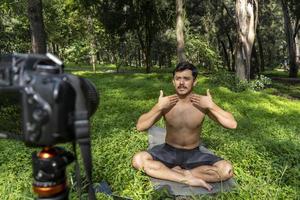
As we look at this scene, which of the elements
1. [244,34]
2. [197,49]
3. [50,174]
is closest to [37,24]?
[244,34]

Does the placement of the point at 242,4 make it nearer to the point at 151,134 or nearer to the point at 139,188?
the point at 151,134

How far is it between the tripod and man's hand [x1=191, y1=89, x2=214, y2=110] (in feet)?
11.2

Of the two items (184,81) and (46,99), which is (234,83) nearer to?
(184,81)

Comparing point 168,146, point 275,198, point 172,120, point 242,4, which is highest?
point 242,4

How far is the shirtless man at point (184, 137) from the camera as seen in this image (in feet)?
17.1

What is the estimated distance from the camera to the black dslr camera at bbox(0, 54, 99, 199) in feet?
5.95

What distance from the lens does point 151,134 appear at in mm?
6984

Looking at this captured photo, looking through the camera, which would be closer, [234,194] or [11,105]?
[11,105]

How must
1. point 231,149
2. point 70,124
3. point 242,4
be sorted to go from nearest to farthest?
1. point 70,124
2. point 231,149
3. point 242,4

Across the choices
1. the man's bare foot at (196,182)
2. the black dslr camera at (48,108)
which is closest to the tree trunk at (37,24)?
the man's bare foot at (196,182)

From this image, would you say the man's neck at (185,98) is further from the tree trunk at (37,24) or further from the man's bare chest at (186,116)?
the tree trunk at (37,24)

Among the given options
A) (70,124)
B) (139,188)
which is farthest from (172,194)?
(70,124)

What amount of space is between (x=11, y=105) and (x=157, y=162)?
3329 millimetres

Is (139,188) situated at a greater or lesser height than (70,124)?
lesser
